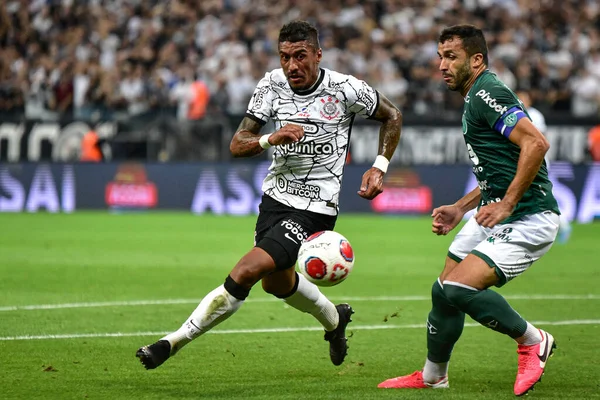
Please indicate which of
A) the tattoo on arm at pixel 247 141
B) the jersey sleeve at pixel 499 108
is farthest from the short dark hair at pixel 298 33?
the jersey sleeve at pixel 499 108

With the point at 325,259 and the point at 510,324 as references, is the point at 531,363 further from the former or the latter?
the point at 325,259

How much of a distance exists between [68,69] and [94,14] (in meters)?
2.39

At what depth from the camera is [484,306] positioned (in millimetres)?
6203

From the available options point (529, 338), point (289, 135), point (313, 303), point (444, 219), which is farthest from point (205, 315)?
point (529, 338)

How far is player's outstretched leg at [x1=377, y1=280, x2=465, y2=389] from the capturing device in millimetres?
6570

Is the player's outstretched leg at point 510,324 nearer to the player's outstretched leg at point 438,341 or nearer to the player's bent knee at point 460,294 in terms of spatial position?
the player's bent knee at point 460,294

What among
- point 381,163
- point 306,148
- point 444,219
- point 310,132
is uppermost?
point 310,132

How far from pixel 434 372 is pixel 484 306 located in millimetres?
685

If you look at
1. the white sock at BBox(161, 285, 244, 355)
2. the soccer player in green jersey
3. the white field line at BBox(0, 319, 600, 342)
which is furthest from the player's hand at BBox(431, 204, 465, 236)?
the white field line at BBox(0, 319, 600, 342)

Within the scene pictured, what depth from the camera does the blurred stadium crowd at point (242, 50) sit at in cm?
2333

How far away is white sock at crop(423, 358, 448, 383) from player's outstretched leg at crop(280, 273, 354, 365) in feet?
2.99

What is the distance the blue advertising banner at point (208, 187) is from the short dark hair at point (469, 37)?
14751 millimetres

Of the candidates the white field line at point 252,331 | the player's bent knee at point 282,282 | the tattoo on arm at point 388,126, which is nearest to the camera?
the player's bent knee at point 282,282

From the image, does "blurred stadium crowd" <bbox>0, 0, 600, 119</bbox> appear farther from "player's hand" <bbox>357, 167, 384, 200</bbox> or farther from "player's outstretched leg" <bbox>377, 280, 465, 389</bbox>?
"player's outstretched leg" <bbox>377, 280, 465, 389</bbox>
